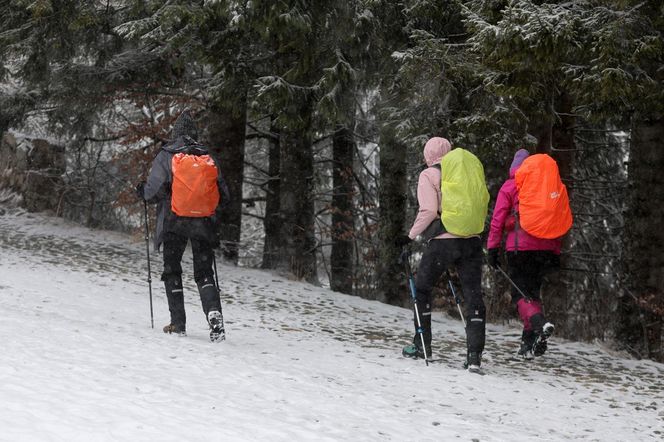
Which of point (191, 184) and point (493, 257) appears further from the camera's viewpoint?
point (493, 257)

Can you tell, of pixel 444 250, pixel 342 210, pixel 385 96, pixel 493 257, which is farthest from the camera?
pixel 342 210

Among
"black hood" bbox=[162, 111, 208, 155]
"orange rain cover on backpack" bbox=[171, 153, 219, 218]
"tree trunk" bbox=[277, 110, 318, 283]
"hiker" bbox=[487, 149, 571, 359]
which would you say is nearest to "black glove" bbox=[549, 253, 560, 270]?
"hiker" bbox=[487, 149, 571, 359]

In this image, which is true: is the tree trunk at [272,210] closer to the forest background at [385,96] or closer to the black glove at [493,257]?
the forest background at [385,96]

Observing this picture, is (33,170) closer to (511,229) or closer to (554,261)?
(511,229)

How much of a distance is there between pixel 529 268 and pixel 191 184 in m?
3.43

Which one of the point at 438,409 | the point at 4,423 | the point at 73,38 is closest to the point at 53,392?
the point at 4,423

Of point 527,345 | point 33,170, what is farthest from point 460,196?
point 33,170

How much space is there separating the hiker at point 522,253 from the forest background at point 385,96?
136cm

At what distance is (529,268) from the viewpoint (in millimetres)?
7875

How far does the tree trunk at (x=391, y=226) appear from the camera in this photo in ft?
44.5

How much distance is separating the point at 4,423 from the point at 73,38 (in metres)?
10.4

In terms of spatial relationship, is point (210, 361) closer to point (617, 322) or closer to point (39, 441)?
point (39, 441)

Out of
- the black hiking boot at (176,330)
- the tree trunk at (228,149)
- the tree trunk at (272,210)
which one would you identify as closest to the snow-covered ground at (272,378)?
the black hiking boot at (176,330)

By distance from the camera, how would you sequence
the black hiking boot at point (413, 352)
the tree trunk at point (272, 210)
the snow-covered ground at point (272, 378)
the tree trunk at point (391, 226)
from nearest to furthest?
the snow-covered ground at point (272, 378) < the black hiking boot at point (413, 352) < the tree trunk at point (391, 226) < the tree trunk at point (272, 210)
